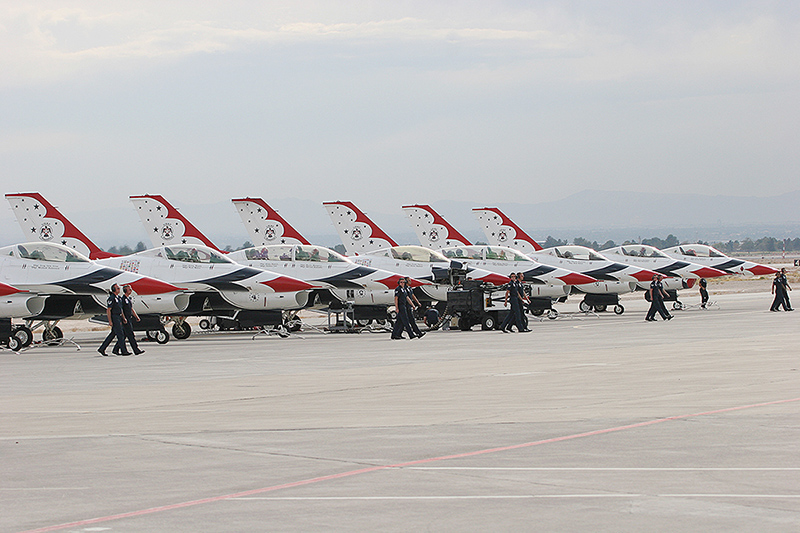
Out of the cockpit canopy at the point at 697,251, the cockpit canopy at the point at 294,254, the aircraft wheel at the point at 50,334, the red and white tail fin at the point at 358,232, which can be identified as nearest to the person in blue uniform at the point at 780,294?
the cockpit canopy at the point at 697,251

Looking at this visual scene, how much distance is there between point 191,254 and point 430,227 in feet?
55.4

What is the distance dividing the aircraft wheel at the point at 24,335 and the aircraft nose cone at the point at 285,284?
21.1 ft

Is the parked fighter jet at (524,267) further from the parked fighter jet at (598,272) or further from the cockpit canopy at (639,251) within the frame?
the cockpit canopy at (639,251)

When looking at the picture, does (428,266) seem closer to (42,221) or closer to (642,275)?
(642,275)

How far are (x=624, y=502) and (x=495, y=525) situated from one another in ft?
3.36

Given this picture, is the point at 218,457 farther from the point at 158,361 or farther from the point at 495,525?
the point at 158,361

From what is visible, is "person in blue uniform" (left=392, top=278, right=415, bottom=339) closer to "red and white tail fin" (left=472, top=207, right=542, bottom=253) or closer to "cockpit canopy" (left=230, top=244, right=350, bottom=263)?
"cockpit canopy" (left=230, top=244, right=350, bottom=263)

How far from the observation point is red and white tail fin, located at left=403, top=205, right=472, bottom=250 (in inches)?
1694

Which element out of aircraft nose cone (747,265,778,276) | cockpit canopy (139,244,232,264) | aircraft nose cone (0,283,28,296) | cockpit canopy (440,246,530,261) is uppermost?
cockpit canopy (139,244,232,264)

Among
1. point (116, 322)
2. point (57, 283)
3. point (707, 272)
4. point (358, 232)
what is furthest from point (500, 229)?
point (116, 322)

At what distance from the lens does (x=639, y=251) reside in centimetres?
4216

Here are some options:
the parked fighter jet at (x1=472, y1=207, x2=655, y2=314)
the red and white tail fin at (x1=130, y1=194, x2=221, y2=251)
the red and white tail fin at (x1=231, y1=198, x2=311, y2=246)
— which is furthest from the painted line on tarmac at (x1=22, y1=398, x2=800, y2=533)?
the red and white tail fin at (x1=231, y1=198, x2=311, y2=246)

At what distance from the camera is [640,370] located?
15398 mm

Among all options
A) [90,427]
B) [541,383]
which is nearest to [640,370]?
[541,383]
